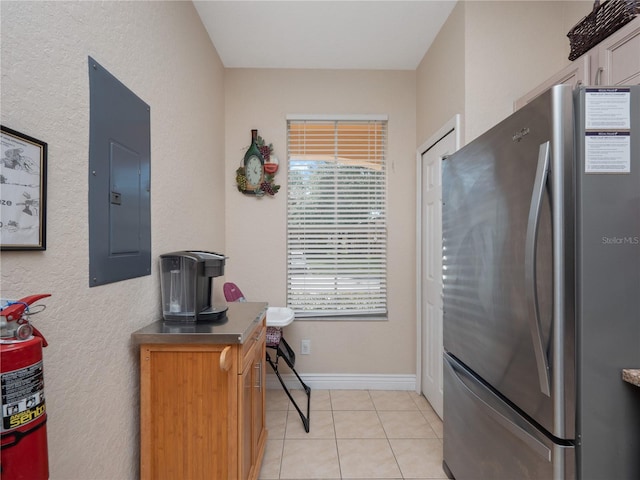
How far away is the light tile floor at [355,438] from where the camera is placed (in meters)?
1.92

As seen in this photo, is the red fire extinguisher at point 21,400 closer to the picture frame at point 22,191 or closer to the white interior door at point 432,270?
the picture frame at point 22,191

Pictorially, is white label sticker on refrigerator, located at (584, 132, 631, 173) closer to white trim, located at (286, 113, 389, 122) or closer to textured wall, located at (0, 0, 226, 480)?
textured wall, located at (0, 0, 226, 480)

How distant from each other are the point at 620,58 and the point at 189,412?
223 cm

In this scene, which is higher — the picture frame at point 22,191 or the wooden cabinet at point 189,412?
the picture frame at point 22,191

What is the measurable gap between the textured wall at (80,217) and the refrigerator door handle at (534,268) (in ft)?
4.89

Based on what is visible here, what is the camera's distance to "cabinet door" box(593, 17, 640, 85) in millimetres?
1202

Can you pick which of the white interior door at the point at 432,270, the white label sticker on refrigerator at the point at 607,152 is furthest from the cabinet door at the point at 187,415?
the white interior door at the point at 432,270

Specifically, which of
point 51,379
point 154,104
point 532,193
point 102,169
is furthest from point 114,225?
point 532,193

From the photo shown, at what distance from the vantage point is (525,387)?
1.15m

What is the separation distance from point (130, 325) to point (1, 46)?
1.01 meters

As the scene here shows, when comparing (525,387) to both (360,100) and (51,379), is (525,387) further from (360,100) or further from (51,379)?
(360,100)

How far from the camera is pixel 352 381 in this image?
296 cm

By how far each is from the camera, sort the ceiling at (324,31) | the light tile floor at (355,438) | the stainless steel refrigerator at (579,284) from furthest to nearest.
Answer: the ceiling at (324,31)
the light tile floor at (355,438)
the stainless steel refrigerator at (579,284)

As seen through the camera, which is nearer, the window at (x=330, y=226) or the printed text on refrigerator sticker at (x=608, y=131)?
the printed text on refrigerator sticker at (x=608, y=131)
